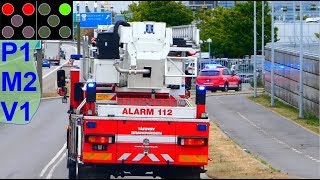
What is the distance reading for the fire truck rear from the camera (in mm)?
16891

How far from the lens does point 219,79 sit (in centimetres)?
6462

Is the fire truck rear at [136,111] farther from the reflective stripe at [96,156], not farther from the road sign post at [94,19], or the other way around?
the road sign post at [94,19]

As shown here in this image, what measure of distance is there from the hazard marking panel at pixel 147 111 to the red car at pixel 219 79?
43.5 metres

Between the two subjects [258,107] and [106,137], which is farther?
[258,107]

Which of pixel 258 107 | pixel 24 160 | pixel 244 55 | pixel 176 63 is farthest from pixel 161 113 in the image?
pixel 244 55

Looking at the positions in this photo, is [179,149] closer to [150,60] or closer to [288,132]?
[150,60]

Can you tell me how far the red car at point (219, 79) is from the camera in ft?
206

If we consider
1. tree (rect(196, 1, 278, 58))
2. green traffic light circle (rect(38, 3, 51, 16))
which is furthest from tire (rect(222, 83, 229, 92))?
green traffic light circle (rect(38, 3, 51, 16))

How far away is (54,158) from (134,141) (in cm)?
1189

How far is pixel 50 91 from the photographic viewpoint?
69.1 m

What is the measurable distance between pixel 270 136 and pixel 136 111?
20.6 m

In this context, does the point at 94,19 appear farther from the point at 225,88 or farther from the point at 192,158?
the point at 192,158

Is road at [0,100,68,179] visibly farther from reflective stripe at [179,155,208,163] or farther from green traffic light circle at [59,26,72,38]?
green traffic light circle at [59,26,72,38]
